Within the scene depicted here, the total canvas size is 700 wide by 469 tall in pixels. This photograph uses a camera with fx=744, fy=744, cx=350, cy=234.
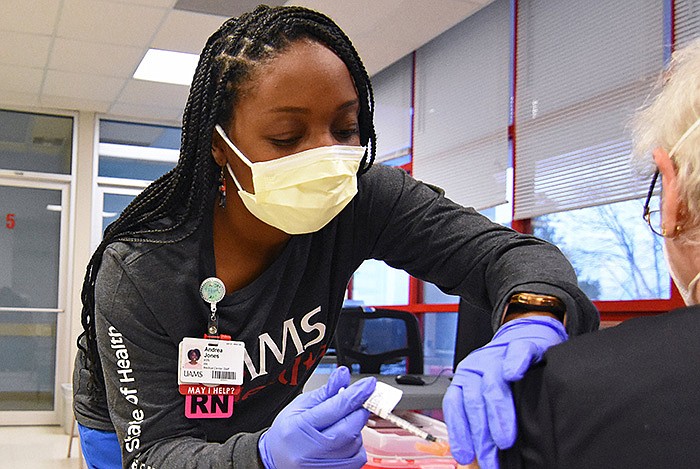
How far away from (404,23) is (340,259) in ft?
12.1

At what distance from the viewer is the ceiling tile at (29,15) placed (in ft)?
14.4

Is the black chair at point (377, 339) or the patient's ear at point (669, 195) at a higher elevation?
the patient's ear at point (669, 195)

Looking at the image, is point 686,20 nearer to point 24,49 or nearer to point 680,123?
point 680,123

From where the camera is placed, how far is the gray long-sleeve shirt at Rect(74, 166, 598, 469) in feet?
3.74

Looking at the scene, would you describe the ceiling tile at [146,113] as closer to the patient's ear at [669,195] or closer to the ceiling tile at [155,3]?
the ceiling tile at [155,3]

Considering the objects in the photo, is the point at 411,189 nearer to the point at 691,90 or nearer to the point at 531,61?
the point at 691,90

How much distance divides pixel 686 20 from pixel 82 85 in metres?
4.65

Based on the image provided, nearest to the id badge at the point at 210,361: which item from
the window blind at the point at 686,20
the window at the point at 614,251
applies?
the window at the point at 614,251

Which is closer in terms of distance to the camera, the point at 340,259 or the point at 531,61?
the point at 340,259

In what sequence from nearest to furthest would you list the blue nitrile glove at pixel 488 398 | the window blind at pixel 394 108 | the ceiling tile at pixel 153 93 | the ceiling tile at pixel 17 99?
the blue nitrile glove at pixel 488 398
the window blind at pixel 394 108
the ceiling tile at pixel 153 93
the ceiling tile at pixel 17 99

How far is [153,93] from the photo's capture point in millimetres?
6340

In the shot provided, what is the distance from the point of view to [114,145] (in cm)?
720

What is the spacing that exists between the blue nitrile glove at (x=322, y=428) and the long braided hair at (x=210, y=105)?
381mm

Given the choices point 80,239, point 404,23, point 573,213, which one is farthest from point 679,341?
point 80,239
